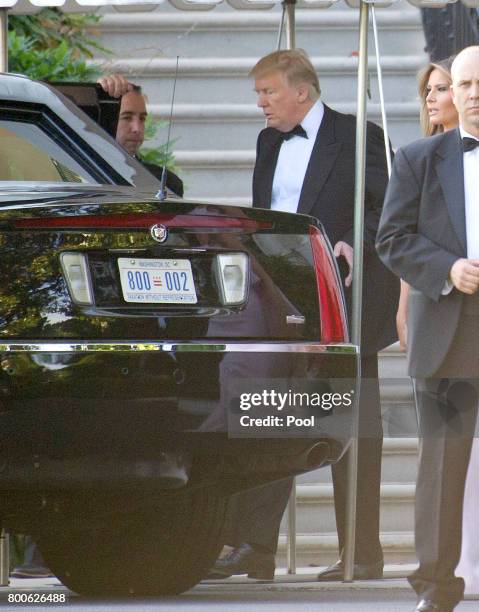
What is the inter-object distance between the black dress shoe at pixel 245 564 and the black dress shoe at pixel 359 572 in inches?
8.1

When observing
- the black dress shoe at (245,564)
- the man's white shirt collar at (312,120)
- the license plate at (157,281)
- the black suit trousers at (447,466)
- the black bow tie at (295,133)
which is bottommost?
the black dress shoe at (245,564)

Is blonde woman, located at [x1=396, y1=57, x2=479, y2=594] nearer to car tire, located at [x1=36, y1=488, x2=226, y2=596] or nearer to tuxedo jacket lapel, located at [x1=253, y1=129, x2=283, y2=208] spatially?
tuxedo jacket lapel, located at [x1=253, y1=129, x2=283, y2=208]

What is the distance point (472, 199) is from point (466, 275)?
0.30 m

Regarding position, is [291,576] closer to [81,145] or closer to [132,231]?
[81,145]

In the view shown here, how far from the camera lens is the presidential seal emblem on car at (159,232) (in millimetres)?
4590

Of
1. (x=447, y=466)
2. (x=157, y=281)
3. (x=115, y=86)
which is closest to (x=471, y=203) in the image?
(x=447, y=466)

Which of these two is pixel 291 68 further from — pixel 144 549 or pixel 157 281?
pixel 157 281

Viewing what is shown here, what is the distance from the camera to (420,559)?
5.46 metres

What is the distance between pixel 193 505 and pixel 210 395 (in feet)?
3.00

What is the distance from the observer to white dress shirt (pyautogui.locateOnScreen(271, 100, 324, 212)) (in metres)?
6.64

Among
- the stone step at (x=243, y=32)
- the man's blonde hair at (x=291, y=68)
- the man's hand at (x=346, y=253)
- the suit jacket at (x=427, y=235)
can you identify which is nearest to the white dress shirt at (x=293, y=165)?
the man's blonde hair at (x=291, y=68)

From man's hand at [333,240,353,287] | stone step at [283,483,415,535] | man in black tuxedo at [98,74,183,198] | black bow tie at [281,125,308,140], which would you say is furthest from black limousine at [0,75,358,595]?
stone step at [283,483,415,535]

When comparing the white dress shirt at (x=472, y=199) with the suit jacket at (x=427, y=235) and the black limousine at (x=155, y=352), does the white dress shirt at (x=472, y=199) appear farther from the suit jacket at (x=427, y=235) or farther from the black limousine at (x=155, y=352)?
the black limousine at (x=155, y=352)

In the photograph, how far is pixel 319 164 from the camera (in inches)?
260
